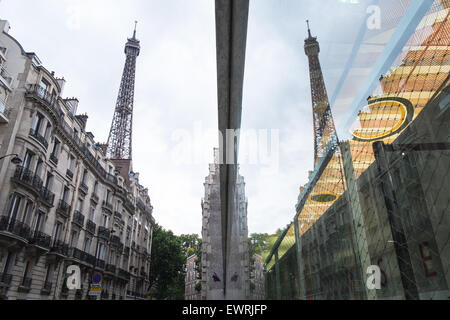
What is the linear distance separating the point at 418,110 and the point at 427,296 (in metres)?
1.92

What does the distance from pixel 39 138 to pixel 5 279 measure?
24.3 ft

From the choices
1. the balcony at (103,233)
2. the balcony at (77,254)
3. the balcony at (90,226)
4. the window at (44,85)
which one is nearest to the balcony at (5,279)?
the balcony at (77,254)

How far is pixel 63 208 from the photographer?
65.2ft

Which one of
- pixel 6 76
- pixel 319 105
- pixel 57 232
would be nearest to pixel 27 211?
pixel 57 232

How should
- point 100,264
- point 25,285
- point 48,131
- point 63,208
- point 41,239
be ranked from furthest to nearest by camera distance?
point 100,264, point 63,208, point 48,131, point 41,239, point 25,285

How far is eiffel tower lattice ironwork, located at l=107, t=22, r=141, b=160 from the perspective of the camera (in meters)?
49.5

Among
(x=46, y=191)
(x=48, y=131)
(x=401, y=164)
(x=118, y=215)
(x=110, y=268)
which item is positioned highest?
(x=48, y=131)

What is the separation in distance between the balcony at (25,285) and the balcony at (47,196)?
4.21 m

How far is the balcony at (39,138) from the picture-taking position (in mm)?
16422

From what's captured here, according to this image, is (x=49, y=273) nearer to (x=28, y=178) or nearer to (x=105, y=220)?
(x=28, y=178)

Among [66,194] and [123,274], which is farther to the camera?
[123,274]

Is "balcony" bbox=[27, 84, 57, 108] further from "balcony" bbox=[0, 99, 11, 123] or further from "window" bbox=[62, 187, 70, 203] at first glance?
"window" bbox=[62, 187, 70, 203]

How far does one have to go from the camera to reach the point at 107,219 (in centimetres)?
2747
